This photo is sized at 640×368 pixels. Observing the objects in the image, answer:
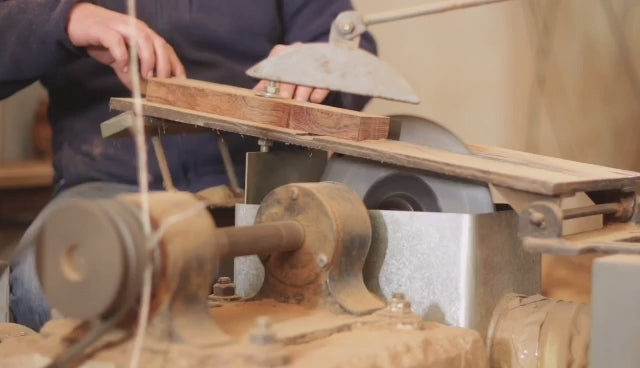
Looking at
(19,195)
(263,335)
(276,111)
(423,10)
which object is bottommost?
(263,335)

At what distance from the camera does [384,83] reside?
1086 mm

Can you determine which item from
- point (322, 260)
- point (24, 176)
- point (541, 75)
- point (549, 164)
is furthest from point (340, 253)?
point (24, 176)

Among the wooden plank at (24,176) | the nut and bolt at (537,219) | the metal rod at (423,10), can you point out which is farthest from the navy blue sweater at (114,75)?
the wooden plank at (24,176)

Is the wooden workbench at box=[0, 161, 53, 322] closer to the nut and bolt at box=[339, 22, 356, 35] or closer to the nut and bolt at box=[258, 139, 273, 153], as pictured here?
the nut and bolt at box=[258, 139, 273, 153]

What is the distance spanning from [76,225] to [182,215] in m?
0.10

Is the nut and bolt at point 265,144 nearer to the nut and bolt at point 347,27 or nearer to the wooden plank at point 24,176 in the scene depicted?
the nut and bolt at point 347,27

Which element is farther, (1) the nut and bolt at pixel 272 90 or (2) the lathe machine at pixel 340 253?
(1) the nut and bolt at pixel 272 90

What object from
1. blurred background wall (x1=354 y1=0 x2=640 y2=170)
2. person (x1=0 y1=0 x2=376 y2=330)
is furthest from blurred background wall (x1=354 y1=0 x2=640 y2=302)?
person (x1=0 y1=0 x2=376 y2=330)

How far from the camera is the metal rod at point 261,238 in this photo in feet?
3.10

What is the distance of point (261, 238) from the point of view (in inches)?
39.0

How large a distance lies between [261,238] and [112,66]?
570 mm

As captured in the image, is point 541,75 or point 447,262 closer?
point 447,262

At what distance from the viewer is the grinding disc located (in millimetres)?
1130

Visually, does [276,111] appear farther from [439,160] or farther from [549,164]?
[549,164]
